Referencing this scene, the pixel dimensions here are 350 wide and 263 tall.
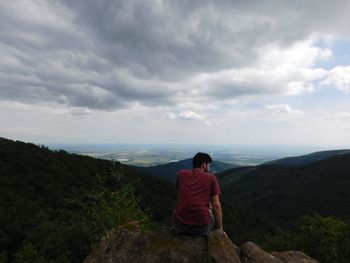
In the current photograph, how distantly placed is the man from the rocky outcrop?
517mm

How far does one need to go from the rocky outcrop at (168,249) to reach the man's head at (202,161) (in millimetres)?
2041

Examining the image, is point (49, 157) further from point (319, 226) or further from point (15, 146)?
point (319, 226)

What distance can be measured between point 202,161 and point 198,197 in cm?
100

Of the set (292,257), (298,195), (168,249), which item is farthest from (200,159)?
(298,195)

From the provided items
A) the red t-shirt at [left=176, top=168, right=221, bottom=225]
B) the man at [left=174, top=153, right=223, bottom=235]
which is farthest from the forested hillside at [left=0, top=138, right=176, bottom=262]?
the red t-shirt at [left=176, top=168, right=221, bottom=225]

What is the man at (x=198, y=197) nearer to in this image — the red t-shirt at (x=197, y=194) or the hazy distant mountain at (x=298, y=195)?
the red t-shirt at (x=197, y=194)

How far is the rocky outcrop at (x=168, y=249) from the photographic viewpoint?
31.8 ft

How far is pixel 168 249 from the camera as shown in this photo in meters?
9.88

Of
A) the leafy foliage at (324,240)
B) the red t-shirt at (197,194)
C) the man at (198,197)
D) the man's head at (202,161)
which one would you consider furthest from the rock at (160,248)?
the leafy foliage at (324,240)

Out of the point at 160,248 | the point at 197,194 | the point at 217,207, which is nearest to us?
the point at 197,194

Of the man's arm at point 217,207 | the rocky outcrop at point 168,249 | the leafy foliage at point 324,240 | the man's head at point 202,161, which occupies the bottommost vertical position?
the leafy foliage at point 324,240

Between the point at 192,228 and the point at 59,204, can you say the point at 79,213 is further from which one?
the point at 59,204

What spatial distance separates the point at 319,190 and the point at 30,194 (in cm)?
14672

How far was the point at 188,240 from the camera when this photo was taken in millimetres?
10078
